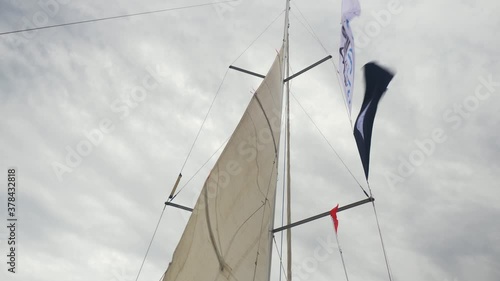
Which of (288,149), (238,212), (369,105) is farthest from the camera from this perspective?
(288,149)

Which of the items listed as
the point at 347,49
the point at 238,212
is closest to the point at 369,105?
the point at 347,49

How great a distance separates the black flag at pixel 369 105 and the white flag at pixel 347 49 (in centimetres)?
132

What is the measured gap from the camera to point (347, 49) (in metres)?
8.52

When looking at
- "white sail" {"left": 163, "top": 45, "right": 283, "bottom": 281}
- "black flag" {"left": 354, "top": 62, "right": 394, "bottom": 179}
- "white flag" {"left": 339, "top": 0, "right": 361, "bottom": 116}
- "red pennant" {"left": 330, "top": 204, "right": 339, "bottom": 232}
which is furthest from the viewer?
"white flag" {"left": 339, "top": 0, "right": 361, "bottom": 116}

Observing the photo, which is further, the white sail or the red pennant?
the red pennant

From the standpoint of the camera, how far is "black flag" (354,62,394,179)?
244 inches

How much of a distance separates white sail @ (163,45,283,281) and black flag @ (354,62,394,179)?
1559 mm

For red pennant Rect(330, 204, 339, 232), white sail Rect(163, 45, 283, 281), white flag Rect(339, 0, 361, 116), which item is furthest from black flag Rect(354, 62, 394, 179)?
white sail Rect(163, 45, 283, 281)

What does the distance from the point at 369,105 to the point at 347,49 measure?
252 cm

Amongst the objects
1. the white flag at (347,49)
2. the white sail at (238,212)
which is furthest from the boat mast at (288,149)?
the white flag at (347,49)

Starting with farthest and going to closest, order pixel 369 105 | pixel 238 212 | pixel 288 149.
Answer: pixel 288 149
pixel 369 105
pixel 238 212

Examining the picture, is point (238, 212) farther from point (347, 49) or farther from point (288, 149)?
point (347, 49)

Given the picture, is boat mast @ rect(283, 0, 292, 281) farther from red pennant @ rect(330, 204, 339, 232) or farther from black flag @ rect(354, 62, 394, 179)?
black flag @ rect(354, 62, 394, 179)

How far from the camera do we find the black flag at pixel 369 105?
6188mm
